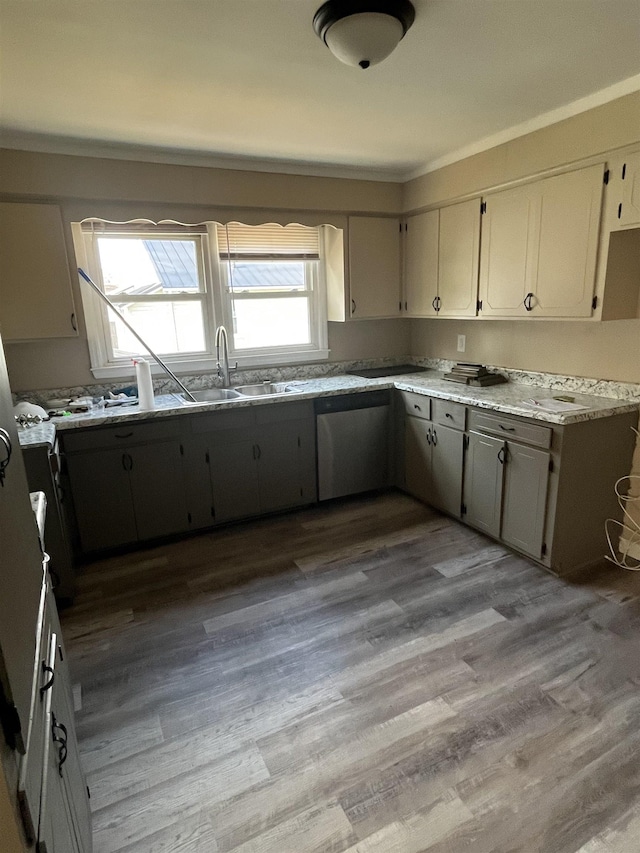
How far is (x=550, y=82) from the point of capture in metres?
2.25

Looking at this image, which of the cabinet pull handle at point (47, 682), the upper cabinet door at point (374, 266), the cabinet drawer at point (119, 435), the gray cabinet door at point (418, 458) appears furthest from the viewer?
the upper cabinet door at point (374, 266)

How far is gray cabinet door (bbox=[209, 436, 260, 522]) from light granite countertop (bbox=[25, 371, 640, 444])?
29 cm

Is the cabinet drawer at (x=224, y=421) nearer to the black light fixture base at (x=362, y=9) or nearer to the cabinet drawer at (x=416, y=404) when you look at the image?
the cabinet drawer at (x=416, y=404)

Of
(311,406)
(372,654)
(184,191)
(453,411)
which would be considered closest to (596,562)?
(453,411)

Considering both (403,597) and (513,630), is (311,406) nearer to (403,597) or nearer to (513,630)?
(403,597)

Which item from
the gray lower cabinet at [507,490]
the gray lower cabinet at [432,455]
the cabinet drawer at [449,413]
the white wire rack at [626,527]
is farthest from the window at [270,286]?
the white wire rack at [626,527]

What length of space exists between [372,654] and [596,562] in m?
1.54

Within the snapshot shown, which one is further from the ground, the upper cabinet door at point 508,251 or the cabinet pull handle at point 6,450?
the upper cabinet door at point 508,251

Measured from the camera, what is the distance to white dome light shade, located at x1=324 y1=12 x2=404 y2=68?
5.21 ft

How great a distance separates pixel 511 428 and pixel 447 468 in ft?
2.13

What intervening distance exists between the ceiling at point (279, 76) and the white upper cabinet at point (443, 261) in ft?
1.57

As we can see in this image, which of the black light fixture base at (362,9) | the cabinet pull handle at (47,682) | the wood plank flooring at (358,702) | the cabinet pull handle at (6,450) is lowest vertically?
the wood plank flooring at (358,702)

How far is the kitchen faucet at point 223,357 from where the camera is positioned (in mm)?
3502

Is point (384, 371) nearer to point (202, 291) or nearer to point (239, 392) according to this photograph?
point (239, 392)
